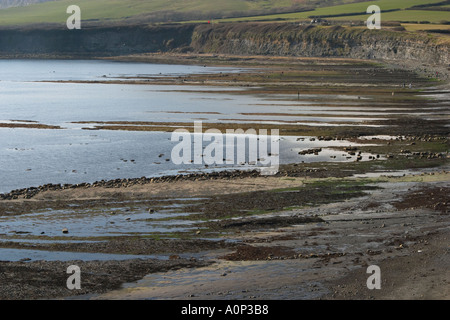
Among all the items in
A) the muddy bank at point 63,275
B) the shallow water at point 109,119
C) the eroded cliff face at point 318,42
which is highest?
the eroded cliff face at point 318,42

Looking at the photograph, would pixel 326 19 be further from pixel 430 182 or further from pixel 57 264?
pixel 57 264

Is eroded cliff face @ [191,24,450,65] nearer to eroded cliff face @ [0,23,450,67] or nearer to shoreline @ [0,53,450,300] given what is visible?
eroded cliff face @ [0,23,450,67]

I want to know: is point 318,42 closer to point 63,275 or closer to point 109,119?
point 109,119

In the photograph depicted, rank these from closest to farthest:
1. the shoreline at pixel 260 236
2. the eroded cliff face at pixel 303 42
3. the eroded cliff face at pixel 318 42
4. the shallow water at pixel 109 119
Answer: the shoreline at pixel 260 236
the shallow water at pixel 109 119
the eroded cliff face at pixel 318 42
the eroded cliff face at pixel 303 42

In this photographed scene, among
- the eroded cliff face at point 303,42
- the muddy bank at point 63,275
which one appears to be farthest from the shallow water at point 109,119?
the eroded cliff face at point 303,42

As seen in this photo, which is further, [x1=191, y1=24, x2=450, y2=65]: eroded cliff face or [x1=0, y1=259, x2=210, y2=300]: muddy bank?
[x1=191, y1=24, x2=450, y2=65]: eroded cliff face

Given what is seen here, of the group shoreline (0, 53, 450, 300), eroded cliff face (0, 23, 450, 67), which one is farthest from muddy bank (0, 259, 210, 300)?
eroded cliff face (0, 23, 450, 67)

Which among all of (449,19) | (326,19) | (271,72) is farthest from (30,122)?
(326,19)

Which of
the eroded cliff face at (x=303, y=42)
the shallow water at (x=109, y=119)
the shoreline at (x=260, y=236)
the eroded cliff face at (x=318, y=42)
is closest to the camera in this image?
the shoreline at (x=260, y=236)

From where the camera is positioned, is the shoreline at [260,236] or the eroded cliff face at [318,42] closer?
the shoreline at [260,236]

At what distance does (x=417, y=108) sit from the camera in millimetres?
68812

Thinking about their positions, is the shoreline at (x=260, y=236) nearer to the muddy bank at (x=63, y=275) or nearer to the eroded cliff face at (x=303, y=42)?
the muddy bank at (x=63, y=275)

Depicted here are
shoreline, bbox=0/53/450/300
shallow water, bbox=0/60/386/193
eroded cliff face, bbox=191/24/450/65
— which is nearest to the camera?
shoreline, bbox=0/53/450/300

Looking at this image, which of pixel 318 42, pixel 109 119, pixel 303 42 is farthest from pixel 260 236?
pixel 303 42
